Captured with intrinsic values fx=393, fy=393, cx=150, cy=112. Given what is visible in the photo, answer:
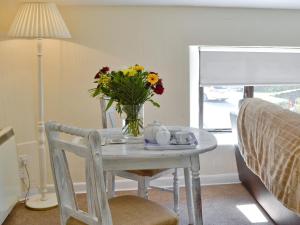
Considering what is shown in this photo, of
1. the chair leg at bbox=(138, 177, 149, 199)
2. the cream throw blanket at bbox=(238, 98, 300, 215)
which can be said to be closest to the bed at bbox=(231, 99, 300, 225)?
the cream throw blanket at bbox=(238, 98, 300, 215)

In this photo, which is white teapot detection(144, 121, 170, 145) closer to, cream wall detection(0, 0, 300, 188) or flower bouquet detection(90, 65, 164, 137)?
flower bouquet detection(90, 65, 164, 137)

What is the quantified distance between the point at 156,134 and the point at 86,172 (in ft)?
1.50

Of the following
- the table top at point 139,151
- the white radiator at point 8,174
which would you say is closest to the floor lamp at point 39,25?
the white radiator at point 8,174

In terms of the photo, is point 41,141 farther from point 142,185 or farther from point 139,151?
point 139,151

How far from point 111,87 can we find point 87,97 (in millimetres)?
1253

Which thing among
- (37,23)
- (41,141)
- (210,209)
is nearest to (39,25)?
(37,23)

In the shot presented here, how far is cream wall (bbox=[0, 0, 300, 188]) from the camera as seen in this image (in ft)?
10.2

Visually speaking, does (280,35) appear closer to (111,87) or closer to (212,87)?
(212,87)

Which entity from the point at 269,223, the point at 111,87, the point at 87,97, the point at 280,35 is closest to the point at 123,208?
the point at 111,87

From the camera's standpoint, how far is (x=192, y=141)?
199cm

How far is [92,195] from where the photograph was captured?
164cm

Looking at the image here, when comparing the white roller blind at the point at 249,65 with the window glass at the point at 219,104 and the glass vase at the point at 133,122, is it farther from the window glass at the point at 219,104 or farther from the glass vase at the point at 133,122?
the glass vase at the point at 133,122

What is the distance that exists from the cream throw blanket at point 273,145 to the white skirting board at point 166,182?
92cm

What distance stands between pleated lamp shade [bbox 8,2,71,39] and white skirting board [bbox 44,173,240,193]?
50.8 inches
